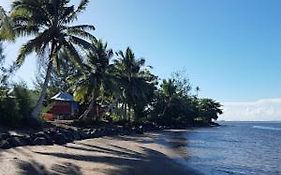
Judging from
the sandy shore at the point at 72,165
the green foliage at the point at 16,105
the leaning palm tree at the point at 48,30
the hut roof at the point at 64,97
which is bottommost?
the sandy shore at the point at 72,165

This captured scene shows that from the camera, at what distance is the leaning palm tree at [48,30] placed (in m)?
31.7

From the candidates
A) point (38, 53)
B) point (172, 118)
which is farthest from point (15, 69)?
point (172, 118)

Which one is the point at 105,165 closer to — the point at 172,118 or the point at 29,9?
the point at 29,9

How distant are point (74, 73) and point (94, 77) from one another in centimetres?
690

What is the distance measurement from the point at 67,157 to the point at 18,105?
14.0m

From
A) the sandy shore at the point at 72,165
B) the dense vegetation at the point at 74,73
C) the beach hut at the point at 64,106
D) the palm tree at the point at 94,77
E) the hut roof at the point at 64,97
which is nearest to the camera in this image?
the sandy shore at the point at 72,165

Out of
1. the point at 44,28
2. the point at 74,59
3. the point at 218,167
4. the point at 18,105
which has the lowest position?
the point at 218,167

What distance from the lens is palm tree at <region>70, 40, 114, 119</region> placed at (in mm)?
45219

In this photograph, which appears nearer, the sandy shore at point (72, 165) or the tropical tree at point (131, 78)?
the sandy shore at point (72, 165)

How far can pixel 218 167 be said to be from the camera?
20625mm

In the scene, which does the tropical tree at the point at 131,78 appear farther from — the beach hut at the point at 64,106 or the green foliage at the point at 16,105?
the green foliage at the point at 16,105

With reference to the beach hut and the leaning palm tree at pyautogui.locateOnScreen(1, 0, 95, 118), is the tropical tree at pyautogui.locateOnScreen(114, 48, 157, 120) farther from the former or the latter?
the leaning palm tree at pyautogui.locateOnScreen(1, 0, 95, 118)

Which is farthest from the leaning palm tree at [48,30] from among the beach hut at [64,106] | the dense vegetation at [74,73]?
the beach hut at [64,106]

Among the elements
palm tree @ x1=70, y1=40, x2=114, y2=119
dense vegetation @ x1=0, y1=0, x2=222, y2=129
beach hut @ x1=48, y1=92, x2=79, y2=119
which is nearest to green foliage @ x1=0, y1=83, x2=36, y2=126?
dense vegetation @ x1=0, y1=0, x2=222, y2=129
